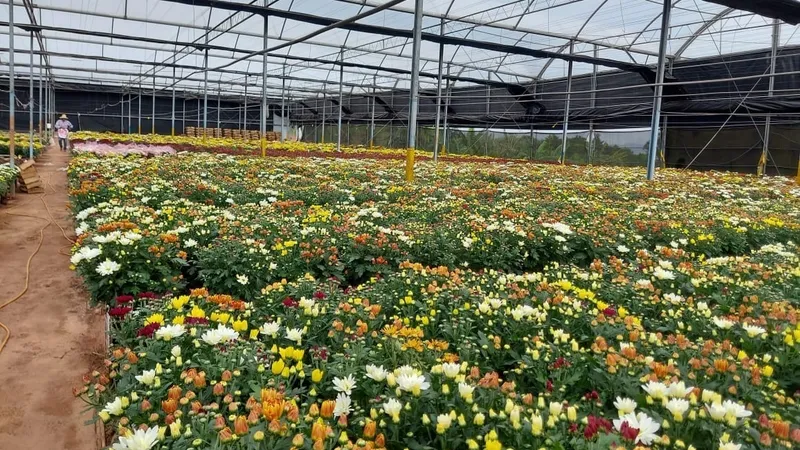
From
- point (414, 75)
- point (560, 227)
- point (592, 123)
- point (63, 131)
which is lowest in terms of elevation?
point (560, 227)

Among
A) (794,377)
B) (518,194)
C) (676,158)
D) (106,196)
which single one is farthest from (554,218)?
(676,158)

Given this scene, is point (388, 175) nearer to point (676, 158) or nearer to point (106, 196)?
point (106, 196)

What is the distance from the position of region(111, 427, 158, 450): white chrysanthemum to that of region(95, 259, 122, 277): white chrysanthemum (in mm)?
2103

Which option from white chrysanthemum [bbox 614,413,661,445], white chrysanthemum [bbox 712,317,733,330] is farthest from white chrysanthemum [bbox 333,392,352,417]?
white chrysanthemum [bbox 712,317,733,330]

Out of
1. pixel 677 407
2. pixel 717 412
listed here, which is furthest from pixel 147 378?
pixel 717 412

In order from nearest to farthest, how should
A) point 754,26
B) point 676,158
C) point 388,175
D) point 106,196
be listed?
point 106,196, point 388,175, point 754,26, point 676,158

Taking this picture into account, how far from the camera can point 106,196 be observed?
681 cm

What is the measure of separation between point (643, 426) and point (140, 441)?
155cm

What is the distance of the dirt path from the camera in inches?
114

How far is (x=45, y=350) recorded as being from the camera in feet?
12.6

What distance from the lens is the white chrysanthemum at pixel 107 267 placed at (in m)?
3.52

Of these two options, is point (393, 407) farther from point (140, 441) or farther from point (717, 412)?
point (717, 412)

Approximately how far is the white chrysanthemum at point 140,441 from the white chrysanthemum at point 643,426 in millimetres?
1439

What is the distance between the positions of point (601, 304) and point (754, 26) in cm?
2266
